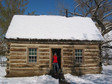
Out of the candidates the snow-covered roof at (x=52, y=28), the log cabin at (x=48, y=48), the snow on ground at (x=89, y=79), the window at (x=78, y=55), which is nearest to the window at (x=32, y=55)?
the log cabin at (x=48, y=48)

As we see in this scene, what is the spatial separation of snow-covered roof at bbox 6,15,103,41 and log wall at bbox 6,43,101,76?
82 centimetres

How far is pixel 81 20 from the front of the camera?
1456 cm

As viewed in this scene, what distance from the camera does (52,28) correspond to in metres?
12.5

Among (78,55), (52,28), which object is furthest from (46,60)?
(52,28)

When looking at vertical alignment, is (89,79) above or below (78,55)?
below

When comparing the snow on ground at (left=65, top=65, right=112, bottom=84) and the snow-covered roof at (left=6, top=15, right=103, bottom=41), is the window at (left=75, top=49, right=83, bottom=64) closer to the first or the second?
the snow-covered roof at (left=6, top=15, right=103, bottom=41)

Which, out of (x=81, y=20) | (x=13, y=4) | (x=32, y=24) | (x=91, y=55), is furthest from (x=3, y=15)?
(x=91, y=55)

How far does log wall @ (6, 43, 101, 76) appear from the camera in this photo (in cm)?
1082

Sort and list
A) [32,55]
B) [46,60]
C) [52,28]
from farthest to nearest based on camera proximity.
Result: 1. [52,28]
2. [46,60]
3. [32,55]

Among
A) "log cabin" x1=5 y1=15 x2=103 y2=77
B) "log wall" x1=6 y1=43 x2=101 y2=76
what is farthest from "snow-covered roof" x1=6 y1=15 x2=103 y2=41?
"log wall" x1=6 y1=43 x2=101 y2=76

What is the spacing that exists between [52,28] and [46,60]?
11.1 ft

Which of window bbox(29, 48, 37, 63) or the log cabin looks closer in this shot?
the log cabin

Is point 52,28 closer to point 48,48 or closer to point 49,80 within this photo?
point 48,48

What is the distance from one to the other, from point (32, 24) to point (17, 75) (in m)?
5.26
